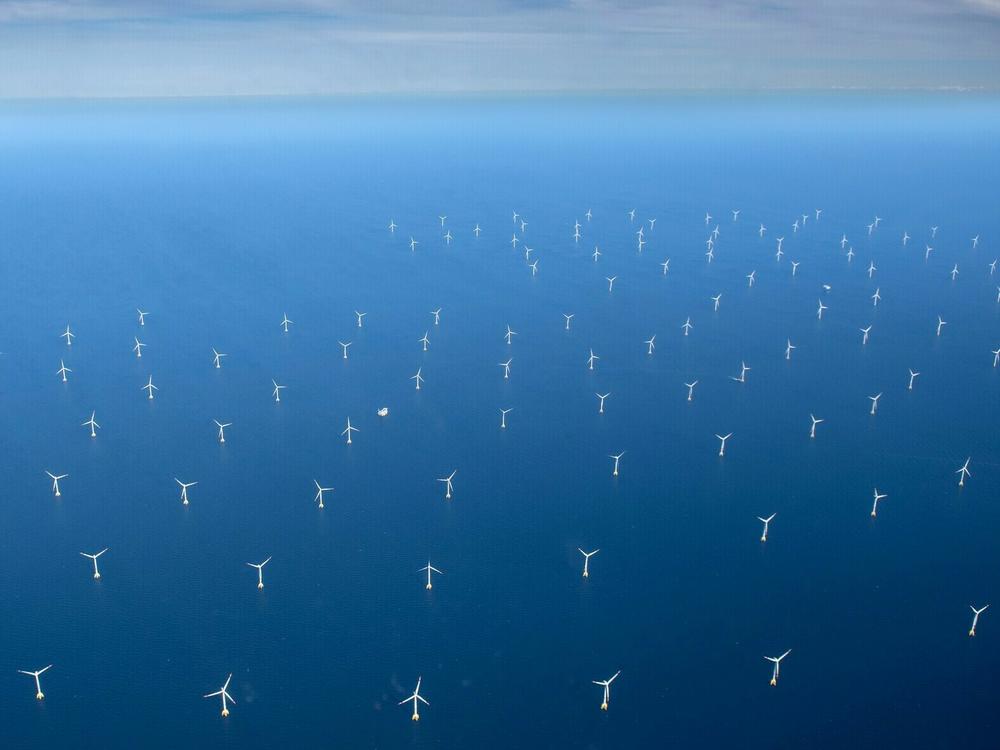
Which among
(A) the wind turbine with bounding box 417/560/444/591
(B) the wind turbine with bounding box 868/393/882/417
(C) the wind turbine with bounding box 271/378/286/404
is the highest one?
(B) the wind turbine with bounding box 868/393/882/417

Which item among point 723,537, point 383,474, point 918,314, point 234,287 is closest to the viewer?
point 723,537

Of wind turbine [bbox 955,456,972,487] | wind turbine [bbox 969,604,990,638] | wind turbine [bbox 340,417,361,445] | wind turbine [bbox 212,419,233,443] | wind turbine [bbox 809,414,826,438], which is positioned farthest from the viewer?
wind turbine [bbox 809,414,826,438]

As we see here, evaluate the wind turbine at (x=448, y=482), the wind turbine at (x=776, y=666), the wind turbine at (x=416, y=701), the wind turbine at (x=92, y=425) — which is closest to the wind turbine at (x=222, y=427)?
the wind turbine at (x=92, y=425)

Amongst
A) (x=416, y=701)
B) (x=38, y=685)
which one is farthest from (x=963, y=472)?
(x=38, y=685)

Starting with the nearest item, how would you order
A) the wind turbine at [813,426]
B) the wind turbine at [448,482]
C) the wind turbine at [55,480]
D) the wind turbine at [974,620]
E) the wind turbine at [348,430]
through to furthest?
the wind turbine at [974,620] → the wind turbine at [55,480] → the wind turbine at [448,482] → the wind turbine at [348,430] → the wind turbine at [813,426]

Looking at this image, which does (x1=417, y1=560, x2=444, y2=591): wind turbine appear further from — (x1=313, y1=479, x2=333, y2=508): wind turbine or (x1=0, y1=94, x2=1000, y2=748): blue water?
(x1=313, y1=479, x2=333, y2=508): wind turbine

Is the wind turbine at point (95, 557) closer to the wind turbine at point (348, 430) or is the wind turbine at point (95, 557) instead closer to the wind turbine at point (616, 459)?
the wind turbine at point (348, 430)

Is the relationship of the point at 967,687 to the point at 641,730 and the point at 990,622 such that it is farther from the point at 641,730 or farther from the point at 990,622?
the point at 641,730

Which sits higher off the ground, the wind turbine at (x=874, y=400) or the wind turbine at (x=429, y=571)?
the wind turbine at (x=874, y=400)

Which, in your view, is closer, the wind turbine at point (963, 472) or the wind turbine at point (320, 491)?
the wind turbine at point (320, 491)

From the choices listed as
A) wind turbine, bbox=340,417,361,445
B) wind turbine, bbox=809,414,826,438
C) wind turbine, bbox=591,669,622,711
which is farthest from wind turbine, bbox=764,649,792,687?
wind turbine, bbox=340,417,361,445

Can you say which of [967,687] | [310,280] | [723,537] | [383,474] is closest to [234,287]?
[310,280]
